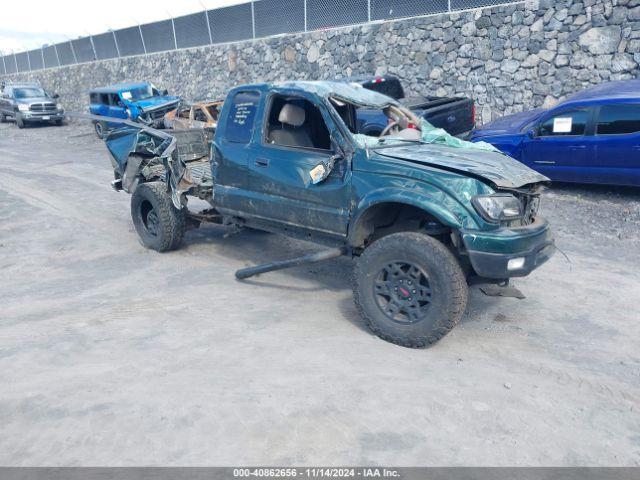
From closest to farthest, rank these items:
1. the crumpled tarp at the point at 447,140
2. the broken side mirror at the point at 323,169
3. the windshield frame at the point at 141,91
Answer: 1. the broken side mirror at the point at 323,169
2. the crumpled tarp at the point at 447,140
3. the windshield frame at the point at 141,91

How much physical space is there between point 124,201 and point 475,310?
23.0 feet

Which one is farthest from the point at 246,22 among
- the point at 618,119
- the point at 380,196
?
the point at 380,196

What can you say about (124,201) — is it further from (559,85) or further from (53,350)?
(559,85)

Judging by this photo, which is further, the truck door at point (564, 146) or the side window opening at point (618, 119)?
the truck door at point (564, 146)

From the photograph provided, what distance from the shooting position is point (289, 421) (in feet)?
10.6

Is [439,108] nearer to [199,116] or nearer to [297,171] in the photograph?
[199,116]

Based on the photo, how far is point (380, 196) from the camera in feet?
14.2

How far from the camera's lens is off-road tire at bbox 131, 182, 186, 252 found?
21.5 feet

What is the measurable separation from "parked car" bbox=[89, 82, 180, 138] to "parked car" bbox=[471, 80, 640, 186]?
39.3ft

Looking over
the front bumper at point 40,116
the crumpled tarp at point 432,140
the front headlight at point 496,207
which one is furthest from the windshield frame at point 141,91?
the front headlight at point 496,207

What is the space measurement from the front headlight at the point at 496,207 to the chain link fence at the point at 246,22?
418 inches

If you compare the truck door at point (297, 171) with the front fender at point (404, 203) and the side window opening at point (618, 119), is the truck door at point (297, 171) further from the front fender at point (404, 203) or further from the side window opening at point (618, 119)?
the side window opening at point (618, 119)

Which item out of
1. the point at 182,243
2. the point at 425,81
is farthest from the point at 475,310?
the point at 425,81

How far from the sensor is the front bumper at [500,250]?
13.0 ft
